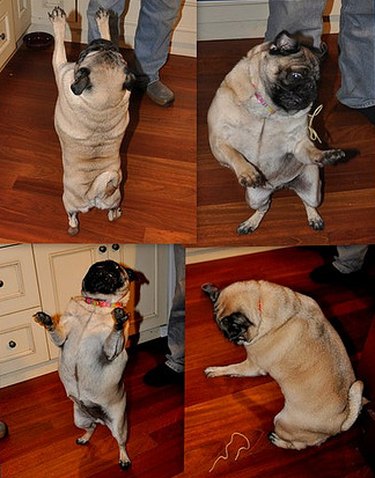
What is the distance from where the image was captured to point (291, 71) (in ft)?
4.13

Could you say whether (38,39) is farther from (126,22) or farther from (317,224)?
(317,224)

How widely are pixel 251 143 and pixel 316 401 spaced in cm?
74

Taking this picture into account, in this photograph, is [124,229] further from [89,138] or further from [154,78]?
[154,78]

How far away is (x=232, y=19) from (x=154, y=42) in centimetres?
23

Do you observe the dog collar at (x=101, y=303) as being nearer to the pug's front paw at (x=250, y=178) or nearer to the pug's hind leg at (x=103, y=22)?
the pug's front paw at (x=250, y=178)

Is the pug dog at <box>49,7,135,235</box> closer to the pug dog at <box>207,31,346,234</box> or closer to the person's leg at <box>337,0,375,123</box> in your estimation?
the pug dog at <box>207,31,346,234</box>

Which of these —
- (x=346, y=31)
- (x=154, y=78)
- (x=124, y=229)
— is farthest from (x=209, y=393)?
(x=346, y=31)

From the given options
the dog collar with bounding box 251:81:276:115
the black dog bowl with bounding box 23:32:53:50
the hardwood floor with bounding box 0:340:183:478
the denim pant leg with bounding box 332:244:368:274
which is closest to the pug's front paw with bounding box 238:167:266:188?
the dog collar with bounding box 251:81:276:115

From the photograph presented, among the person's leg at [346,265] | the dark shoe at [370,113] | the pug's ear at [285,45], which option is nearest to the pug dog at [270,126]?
the pug's ear at [285,45]

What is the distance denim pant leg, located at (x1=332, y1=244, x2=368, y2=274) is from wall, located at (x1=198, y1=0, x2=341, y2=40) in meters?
0.66

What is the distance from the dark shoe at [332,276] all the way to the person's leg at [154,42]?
0.64 meters

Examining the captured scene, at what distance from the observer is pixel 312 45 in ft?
5.30

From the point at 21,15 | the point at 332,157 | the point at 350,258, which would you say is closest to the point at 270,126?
the point at 332,157

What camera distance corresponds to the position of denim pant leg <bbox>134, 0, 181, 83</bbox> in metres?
1.72
